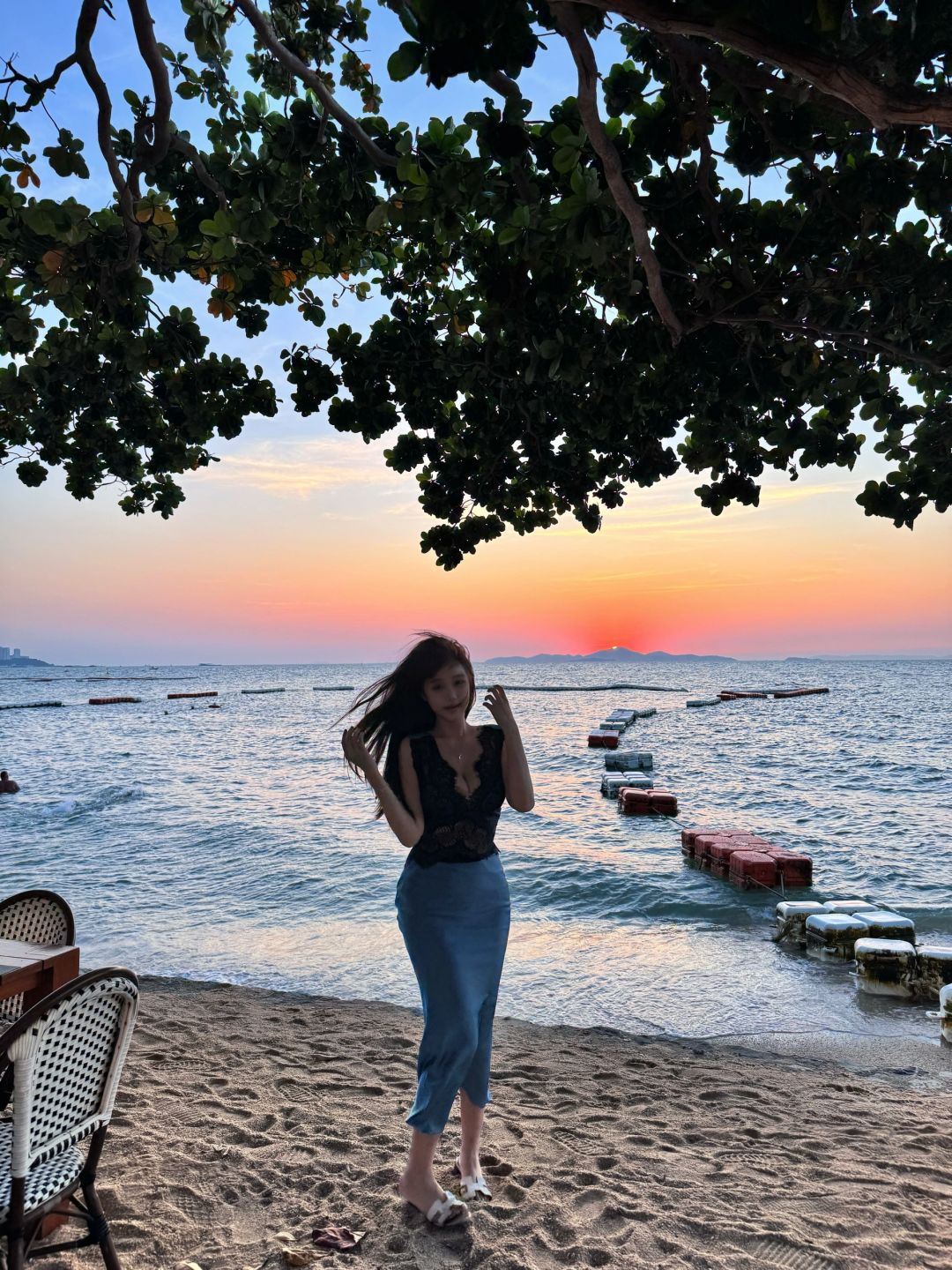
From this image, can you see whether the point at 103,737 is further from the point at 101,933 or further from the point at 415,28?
the point at 415,28

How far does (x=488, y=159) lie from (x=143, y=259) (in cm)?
266

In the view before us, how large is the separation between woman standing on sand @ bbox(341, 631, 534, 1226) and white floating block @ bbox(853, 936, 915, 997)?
233 inches

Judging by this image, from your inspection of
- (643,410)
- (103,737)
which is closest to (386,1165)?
(643,410)

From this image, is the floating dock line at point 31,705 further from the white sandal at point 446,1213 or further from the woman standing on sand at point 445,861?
the white sandal at point 446,1213

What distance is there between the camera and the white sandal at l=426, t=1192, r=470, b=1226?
3.55m

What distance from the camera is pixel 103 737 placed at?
4053 cm

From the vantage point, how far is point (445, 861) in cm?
352

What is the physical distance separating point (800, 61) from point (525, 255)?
157 centimetres

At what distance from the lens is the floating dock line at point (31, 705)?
7062 cm

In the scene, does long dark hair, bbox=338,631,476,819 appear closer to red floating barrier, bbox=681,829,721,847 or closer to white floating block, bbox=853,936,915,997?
white floating block, bbox=853,936,915,997

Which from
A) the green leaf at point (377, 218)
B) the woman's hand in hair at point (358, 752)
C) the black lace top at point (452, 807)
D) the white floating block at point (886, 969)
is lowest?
the white floating block at point (886, 969)

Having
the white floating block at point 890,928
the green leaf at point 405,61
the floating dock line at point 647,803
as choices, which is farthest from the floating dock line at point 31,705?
the green leaf at point 405,61

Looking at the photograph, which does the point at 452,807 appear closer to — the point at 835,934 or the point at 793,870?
the point at 835,934

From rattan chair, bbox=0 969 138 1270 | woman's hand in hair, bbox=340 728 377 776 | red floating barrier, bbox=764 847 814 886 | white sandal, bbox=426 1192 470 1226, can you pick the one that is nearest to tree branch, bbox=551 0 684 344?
woman's hand in hair, bbox=340 728 377 776
